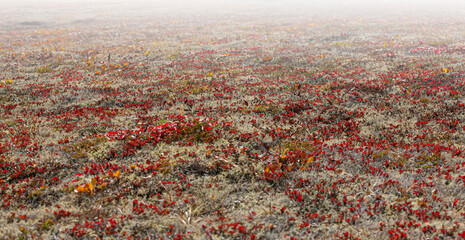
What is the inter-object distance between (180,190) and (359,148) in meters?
5.07

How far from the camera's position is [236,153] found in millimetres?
8195

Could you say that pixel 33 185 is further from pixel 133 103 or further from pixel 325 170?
pixel 325 170

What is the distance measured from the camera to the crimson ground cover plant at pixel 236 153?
5762mm

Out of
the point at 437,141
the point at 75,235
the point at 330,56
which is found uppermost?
the point at 330,56

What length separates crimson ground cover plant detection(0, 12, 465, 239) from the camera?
5762mm

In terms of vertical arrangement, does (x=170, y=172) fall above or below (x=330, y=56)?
below

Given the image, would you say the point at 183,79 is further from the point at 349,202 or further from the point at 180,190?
the point at 349,202

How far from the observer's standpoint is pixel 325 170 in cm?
735

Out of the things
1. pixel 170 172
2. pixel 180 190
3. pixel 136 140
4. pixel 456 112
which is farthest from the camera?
pixel 456 112

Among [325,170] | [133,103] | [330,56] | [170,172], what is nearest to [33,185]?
[170,172]

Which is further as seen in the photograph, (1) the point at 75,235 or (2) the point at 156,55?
(2) the point at 156,55

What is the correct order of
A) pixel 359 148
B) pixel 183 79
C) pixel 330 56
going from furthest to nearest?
pixel 330 56 → pixel 183 79 → pixel 359 148

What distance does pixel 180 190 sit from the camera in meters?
6.76

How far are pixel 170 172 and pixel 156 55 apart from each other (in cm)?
1731
